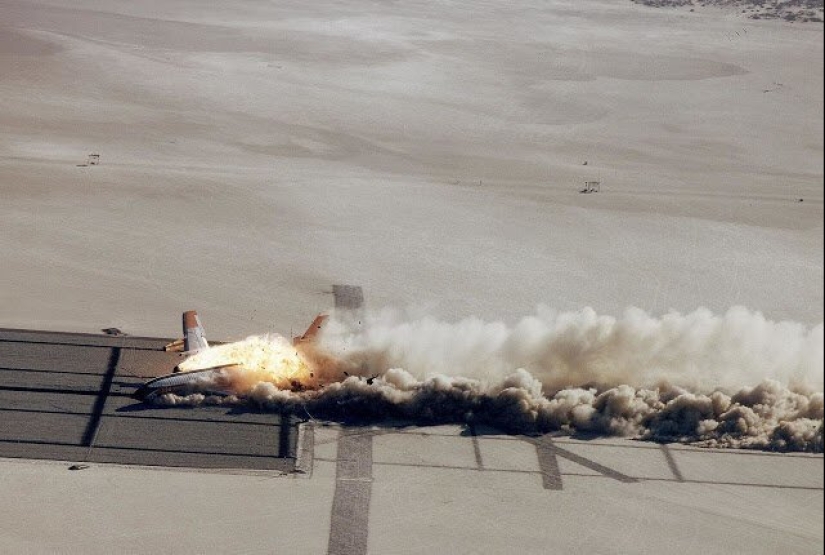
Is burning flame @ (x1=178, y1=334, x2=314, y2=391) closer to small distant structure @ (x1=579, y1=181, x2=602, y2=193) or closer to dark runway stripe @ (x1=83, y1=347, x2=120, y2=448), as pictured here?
dark runway stripe @ (x1=83, y1=347, x2=120, y2=448)

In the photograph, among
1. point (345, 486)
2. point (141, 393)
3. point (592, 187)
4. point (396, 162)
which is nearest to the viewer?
point (345, 486)

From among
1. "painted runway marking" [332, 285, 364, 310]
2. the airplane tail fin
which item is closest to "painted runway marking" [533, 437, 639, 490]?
the airplane tail fin

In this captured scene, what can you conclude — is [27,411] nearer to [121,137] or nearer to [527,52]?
[121,137]

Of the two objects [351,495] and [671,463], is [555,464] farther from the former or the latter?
[351,495]

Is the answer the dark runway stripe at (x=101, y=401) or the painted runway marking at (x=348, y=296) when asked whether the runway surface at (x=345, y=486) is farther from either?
the painted runway marking at (x=348, y=296)

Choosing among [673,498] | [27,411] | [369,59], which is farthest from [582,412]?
[369,59]

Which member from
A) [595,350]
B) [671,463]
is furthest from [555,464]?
[595,350]
